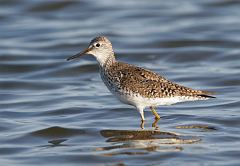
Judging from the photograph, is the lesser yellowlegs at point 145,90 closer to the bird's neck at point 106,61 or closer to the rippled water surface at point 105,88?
the bird's neck at point 106,61

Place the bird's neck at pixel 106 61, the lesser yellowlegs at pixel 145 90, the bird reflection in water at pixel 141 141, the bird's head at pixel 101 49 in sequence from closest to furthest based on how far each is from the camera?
the bird reflection in water at pixel 141 141, the lesser yellowlegs at pixel 145 90, the bird's neck at pixel 106 61, the bird's head at pixel 101 49

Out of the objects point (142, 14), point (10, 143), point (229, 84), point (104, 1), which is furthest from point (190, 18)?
point (10, 143)

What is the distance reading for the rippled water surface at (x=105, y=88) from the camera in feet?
36.1

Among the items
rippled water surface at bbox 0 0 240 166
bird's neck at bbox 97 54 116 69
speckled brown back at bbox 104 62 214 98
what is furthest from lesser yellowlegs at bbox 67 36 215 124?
rippled water surface at bbox 0 0 240 166

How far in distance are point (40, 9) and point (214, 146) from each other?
13.1 metres

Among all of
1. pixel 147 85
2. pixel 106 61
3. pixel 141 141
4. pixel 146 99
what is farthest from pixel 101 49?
pixel 141 141

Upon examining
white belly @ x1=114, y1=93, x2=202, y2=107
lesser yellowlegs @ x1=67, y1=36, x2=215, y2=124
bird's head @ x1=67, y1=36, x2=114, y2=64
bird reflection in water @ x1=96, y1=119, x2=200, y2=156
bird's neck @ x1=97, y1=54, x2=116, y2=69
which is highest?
bird's head @ x1=67, y1=36, x2=114, y2=64

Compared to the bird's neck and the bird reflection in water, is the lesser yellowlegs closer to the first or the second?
the bird's neck

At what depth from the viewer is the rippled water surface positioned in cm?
1099

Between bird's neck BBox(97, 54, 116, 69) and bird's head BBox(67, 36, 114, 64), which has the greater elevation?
bird's head BBox(67, 36, 114, 64)

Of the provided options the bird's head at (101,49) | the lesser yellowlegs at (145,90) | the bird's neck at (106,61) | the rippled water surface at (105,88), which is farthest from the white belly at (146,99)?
the bird's head at (101,49)

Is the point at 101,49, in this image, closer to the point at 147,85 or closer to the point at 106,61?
the point at 106,61

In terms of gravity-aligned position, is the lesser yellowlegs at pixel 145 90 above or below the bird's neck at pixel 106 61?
below

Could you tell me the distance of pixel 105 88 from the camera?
15383mm
